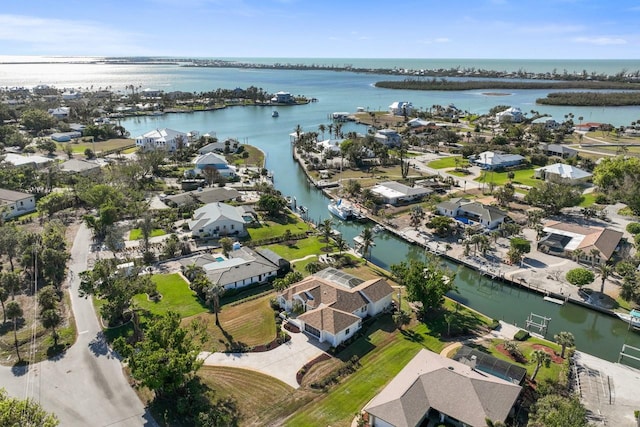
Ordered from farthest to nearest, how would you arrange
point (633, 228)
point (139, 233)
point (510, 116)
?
point (510, 116), point (139, 233), point (633, 228)

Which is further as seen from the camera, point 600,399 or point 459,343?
point 459,343

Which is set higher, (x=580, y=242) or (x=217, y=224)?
(x=580, y=242)

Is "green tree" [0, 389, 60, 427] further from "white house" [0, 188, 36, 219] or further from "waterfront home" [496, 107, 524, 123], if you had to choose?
"waterfront home" [496, 107, 524, 123]

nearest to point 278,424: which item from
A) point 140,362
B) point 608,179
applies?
point 140,362

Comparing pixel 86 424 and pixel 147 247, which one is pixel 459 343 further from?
pixel 147 247

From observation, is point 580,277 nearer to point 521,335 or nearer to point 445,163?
point 521,335

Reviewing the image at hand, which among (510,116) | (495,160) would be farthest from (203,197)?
(510,116)

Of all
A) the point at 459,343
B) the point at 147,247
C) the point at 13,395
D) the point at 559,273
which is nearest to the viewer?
the point at 13,395
